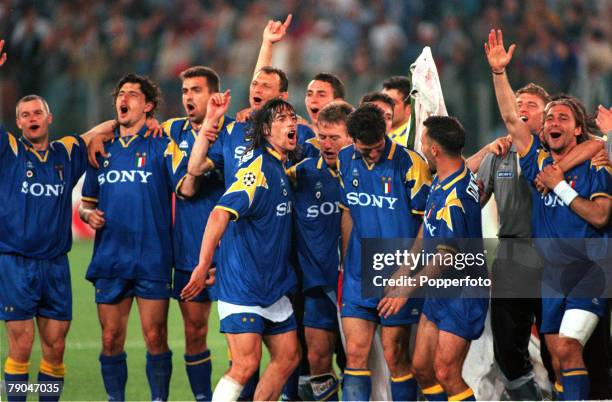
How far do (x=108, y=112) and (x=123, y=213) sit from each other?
7.18 m

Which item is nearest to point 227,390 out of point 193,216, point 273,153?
point 273,153

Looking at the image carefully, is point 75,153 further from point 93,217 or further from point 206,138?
point 206,138

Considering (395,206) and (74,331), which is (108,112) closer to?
(74,331)

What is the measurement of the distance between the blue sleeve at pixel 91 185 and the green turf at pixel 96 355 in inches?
59.9

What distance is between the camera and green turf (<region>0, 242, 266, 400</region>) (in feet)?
26.6

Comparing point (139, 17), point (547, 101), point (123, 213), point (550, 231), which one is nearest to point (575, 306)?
point (550, 231)

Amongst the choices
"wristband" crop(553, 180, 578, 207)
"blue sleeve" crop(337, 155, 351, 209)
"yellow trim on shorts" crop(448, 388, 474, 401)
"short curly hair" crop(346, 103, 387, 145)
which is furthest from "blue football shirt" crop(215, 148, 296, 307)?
"wristband" crop(553, 180, 578, 207)

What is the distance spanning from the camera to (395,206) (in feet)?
21.8

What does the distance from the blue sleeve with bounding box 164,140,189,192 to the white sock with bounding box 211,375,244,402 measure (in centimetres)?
163

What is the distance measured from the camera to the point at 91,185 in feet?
24.4

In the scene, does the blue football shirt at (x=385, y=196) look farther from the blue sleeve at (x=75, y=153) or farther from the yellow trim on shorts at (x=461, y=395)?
the blue sleeve at (x=75, y=153)

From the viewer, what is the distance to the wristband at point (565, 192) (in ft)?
21.7

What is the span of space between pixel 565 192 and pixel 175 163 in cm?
266

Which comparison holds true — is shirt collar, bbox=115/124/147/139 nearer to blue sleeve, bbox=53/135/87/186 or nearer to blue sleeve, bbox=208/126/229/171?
blue sleeve, bbox=53/135/87/186
